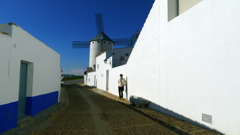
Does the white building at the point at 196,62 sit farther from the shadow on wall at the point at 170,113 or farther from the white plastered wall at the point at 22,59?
the white plastered wall at the point at 22,59

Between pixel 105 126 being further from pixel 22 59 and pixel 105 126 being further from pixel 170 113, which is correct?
pixel 22 59

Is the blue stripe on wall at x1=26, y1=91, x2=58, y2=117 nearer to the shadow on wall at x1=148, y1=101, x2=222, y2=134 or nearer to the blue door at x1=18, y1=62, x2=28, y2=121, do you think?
the blue door at x1=18, y1=62, x2=28, y2=121

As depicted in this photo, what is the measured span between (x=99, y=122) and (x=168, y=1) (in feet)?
16.9

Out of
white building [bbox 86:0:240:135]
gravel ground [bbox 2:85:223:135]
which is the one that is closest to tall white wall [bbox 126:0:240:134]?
white building [bbox 86:0:240:135]

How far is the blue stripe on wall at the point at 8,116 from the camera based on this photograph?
4.07m

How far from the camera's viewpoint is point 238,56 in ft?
11.2

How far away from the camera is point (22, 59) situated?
510cm

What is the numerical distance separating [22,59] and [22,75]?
33.0 inches

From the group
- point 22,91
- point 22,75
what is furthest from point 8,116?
point 22,75

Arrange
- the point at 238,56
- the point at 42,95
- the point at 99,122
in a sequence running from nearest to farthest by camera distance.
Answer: the point at 238,56 < the point at 99,122 < the point at 42,95

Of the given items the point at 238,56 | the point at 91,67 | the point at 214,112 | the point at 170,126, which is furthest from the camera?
the point at 91,67

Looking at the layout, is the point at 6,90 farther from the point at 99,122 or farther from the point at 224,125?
the point at 224,125

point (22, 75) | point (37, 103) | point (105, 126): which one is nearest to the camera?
point (105, 126)

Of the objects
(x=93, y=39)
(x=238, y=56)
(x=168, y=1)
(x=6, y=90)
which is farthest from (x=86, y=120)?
(x=93, y=39)
